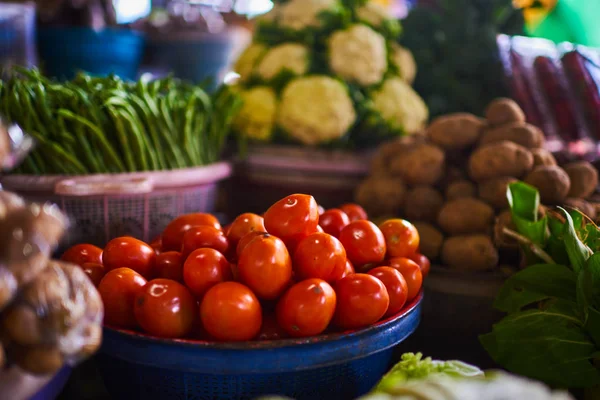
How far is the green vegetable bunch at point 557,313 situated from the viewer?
1.46 meters

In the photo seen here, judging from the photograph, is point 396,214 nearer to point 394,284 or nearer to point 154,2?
point 394,284

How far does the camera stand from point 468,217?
6.72ft

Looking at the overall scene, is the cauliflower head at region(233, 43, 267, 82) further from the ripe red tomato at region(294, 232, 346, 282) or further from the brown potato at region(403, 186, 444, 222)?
the ripe red tomato at region(294, 232, 346, 282)

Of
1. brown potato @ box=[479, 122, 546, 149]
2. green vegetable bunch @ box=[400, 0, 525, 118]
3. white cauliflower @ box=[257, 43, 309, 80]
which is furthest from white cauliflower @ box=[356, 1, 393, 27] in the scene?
brown potato @ box=[479, 122, 546, 149]

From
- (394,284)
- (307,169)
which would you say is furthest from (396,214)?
A: (394,284)

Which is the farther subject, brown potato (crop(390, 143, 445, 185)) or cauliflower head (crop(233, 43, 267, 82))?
cauliflower head (crop(233, 43, 267, 82))

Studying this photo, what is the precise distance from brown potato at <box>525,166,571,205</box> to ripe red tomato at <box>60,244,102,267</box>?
5.05 feet

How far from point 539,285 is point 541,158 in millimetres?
700

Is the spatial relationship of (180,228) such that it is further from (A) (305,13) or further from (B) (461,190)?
(A) (305,13)

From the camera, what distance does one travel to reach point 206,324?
128cm

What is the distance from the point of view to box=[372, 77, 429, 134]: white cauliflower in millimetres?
3033

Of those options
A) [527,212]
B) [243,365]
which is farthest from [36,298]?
[527,212]

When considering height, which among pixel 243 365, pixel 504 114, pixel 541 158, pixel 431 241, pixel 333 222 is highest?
pixel 504 114

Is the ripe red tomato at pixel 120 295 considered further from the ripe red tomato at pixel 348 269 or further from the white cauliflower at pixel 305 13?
the white cauliflower at pixel 305 13
